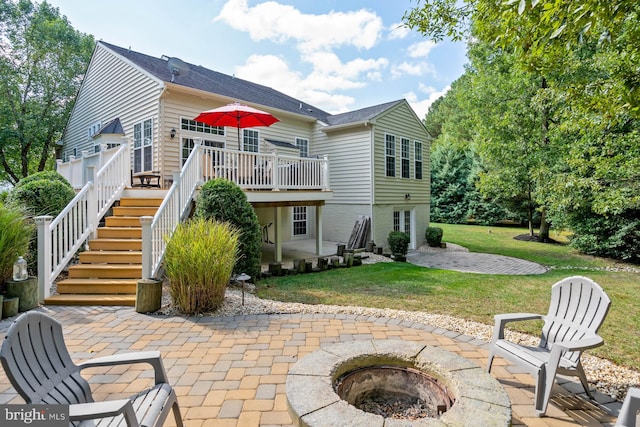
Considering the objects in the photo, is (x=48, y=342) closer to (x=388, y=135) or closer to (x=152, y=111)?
(x=152, y=111)

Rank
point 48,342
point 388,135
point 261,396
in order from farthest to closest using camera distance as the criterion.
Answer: point 388,135
point 261,396
point 48,342

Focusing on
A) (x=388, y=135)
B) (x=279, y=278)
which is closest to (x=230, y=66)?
(x=388, y=135)

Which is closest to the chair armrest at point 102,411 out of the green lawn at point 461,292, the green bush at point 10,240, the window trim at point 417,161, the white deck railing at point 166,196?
the white deck railing at point 166,196

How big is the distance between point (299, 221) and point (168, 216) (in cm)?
831

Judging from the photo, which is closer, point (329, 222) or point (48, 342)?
point (48, 342)

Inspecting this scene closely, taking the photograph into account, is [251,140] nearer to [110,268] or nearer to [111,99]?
[111,99]

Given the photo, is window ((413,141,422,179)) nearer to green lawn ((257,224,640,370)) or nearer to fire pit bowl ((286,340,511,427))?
green lawn ((257,224,640,370))

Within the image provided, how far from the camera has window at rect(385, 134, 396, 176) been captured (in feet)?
44.1

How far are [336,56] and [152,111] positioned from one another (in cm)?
1103

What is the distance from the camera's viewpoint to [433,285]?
23.4ft

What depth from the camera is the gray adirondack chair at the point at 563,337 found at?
2508 mm

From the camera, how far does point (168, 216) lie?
6352 mm

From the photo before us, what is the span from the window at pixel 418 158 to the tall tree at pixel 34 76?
1862 centimetres

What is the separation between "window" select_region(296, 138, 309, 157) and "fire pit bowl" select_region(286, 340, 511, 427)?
38.7 feet
